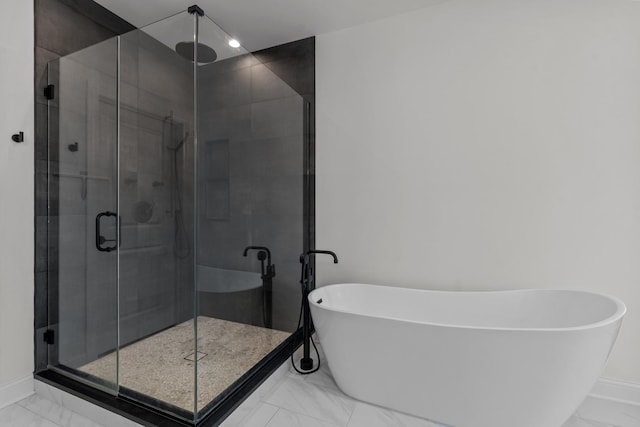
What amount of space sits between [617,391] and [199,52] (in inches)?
117

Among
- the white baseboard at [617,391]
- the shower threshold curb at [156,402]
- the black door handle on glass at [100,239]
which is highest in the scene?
the black door handle on glass at [100,239]

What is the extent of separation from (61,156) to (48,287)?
83 centimetres

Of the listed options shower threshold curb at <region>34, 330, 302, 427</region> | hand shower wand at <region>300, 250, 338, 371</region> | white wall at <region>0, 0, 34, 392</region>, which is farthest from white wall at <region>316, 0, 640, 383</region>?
white wall at <region>0, 0, 34, 392</region>

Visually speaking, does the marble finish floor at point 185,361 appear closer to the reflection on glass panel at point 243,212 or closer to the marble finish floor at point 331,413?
the reflection on glass panel at point 243,212

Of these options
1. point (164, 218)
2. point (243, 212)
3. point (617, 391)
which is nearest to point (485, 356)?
point (617, 391)

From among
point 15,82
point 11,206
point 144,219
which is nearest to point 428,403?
point 144,219

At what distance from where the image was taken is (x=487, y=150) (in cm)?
210

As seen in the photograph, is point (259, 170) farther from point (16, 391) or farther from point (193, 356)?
point (16, 391)

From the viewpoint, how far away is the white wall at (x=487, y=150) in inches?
71.6

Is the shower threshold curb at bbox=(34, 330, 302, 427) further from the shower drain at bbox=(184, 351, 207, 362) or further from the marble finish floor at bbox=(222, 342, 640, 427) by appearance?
the shower drain at bbox=(184, 351, 207, 362)

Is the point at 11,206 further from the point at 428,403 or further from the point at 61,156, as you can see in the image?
the point at 428,403

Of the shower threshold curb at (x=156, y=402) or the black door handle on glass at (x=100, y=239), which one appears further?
the black door handle on glass at (x=100, y=239)

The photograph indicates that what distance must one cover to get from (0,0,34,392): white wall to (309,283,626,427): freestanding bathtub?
1.74 m

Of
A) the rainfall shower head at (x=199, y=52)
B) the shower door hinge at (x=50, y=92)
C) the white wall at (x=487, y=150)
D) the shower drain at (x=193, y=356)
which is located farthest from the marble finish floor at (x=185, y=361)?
the shower door hinge at (x=50, y=92)
